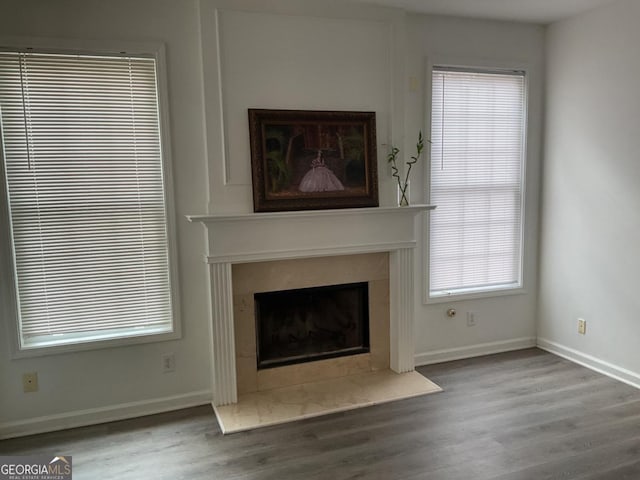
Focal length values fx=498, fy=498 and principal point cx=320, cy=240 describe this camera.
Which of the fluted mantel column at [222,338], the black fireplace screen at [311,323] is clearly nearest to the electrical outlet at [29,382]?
the fluted mantel column at [222,338]

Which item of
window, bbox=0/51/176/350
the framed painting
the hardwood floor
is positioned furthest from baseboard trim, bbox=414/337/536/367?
window, bbox=0/51/176/350

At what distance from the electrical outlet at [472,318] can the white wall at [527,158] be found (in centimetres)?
2

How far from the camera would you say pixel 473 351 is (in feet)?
13.4

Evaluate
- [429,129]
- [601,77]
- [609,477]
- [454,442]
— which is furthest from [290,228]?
[601,77]

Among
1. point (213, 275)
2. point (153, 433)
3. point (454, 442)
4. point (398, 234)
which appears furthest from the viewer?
point (398, 234)

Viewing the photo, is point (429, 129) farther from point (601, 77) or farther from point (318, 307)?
point (318, 307)

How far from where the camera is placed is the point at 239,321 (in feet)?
11.0

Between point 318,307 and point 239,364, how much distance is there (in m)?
0.69

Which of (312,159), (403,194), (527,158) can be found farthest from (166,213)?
(527,158)

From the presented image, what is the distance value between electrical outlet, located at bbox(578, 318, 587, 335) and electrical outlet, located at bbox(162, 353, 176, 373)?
3.04 meters

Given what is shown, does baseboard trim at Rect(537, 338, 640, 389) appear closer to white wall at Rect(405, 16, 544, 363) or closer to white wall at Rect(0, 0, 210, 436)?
white wall at Rect(405, 16, 544, 363)
